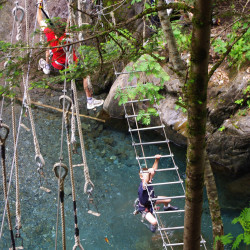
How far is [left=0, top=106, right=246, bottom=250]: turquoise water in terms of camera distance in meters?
4.77

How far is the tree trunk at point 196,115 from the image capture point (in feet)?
4.94

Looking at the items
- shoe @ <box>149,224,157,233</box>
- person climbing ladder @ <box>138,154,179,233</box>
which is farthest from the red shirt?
shoe @ <box>149,224,157,233</box>

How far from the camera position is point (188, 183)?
1.88 metres

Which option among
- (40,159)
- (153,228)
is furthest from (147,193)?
(40,159)

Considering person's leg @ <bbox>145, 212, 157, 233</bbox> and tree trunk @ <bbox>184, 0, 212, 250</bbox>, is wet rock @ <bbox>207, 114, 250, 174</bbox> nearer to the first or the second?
person's leg @ <bbox>145, 212, 157, 233</bbox>

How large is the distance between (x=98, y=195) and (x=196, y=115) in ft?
13.2

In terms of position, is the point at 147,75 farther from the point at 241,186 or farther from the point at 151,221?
the point at 241,186

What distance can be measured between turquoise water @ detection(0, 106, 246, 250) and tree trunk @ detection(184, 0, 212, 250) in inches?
114

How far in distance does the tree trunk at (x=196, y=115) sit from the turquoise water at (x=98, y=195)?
2894 mm

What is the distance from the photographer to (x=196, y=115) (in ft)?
5.57

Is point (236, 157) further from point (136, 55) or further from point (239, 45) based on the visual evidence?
point (136, 55)

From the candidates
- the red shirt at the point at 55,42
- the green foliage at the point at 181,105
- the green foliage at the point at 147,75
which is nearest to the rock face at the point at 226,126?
the green foliage at the point at 181,105

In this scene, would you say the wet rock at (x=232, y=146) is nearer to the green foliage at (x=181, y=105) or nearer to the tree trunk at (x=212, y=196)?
the green foliage at (x=181, y=105)

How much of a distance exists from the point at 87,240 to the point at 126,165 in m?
1.69
